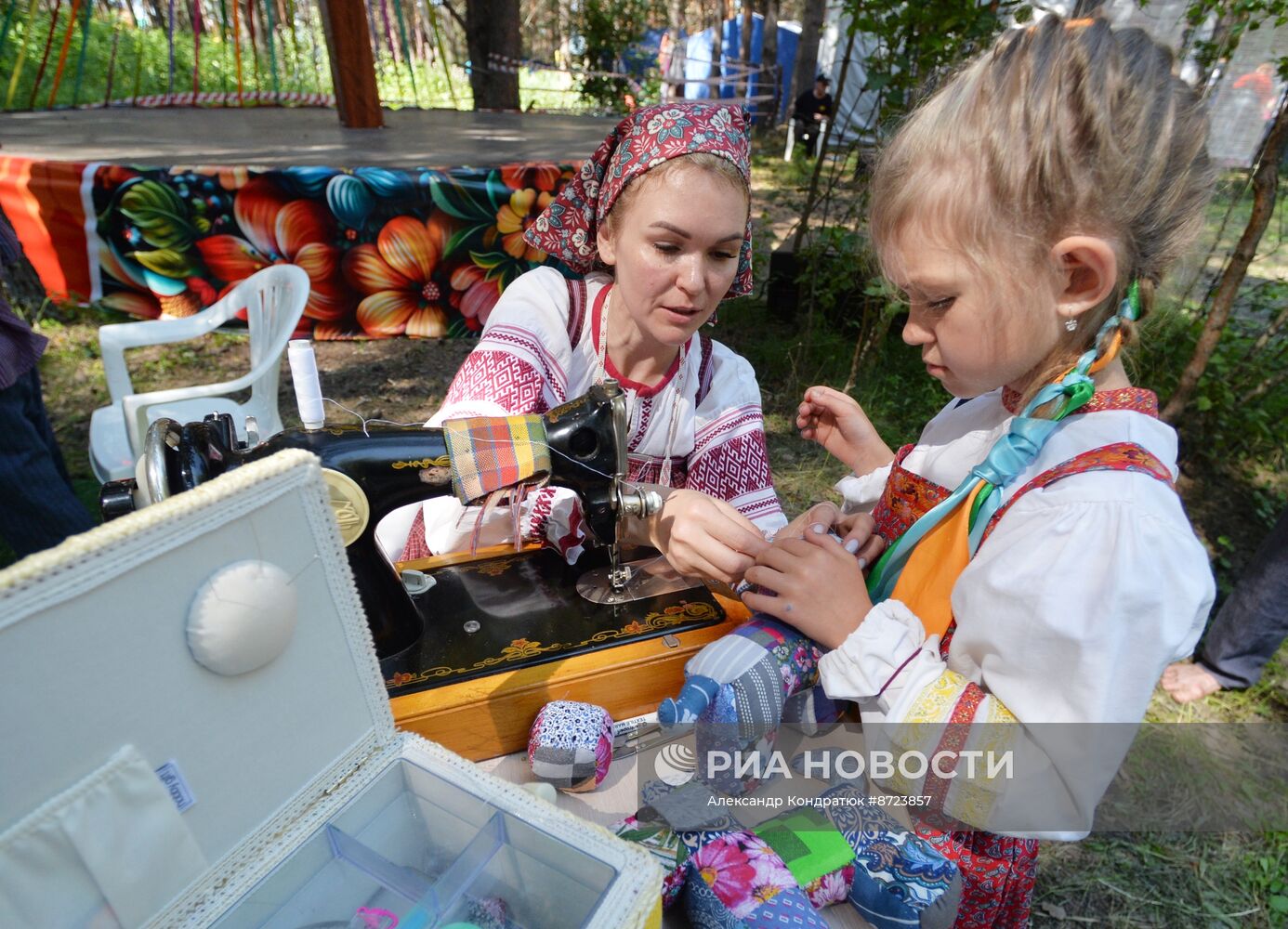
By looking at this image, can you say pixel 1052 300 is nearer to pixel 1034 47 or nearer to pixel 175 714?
pixel 1034 47

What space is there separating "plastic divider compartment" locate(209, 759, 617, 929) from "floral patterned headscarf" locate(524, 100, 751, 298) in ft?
3.39

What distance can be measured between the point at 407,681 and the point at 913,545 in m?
0.68

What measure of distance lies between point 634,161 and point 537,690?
0.90 m

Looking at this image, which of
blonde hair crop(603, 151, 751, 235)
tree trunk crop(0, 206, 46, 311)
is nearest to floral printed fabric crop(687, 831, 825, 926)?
blonde hair crop(603, 151, 751, 235)

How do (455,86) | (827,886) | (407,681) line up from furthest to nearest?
(455,86) < (407,681) < (827,886)

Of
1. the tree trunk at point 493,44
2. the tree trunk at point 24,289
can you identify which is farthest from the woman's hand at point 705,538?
the tree trunk at point 493,44

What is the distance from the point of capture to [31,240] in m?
3.81

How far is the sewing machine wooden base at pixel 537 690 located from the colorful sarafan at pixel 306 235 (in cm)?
290

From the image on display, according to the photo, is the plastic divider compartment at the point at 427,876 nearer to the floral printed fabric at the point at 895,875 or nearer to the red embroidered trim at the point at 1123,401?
the floral printed fabric at the point at 895,875

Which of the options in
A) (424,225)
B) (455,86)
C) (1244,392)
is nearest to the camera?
(1244,392)

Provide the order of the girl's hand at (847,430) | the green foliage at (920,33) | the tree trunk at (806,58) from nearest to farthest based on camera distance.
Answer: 1. the girl's hand at (847,430)
2. the green foliage at (920,33)
3. the tree trunk at (806,58)

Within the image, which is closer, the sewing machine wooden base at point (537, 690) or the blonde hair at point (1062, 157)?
the blonde hair at point (1062, 157)

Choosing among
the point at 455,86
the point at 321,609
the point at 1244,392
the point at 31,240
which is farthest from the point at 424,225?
the point at 455,86

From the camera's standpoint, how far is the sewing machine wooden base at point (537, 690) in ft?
2.92
